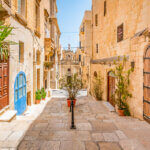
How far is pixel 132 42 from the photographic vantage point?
5711 mm

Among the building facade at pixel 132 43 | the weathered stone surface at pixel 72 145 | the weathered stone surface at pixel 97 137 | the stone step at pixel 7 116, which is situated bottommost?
the weathered stone surface at pixel 97 137

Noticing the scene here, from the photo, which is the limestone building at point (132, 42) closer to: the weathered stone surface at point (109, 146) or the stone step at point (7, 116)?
the weathered stone surface at point (109, 146)

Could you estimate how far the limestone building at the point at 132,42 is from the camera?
4863 mm

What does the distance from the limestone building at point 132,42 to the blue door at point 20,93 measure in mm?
5231

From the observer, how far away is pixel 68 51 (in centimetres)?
4909

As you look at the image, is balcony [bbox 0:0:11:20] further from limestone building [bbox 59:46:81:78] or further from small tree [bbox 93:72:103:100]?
limestone building [bbox 59:46:81:78]

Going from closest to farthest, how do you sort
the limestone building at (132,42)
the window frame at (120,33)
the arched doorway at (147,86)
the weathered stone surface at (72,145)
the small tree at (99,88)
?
1. the weathered stone surface at (72,145)
2. the arched doorway at (147,86)
3. the limestone building at (132,42)
4. the window frame at (120,33)
5. the small tree at (99,88)

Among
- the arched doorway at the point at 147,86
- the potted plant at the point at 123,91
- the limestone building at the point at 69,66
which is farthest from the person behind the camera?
the limestone building at the point at 69,66

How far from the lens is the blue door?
6395 millimetres

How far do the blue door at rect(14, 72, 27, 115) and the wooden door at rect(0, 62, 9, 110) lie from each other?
30.4 inches

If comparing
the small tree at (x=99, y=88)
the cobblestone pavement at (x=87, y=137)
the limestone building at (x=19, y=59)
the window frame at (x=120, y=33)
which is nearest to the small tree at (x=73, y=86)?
the small tree at (x=99, y=88)

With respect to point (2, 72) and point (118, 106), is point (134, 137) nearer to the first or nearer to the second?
point (118, 106)

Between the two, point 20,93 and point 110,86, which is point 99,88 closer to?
point 110,86

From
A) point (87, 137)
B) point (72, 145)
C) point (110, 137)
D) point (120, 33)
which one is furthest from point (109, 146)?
point (120, 33)
